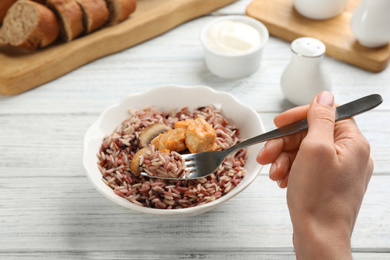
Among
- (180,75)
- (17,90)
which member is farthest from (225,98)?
(17,90)

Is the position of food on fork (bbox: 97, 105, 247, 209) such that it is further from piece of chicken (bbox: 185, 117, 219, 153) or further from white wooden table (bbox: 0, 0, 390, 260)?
white wooden table (bbox: 0, 0, 390, 260)

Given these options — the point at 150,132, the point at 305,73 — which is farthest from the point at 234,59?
the point at 150,132

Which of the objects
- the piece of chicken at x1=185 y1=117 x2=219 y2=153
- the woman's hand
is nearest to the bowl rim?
the piece of chicken at x1=185 y1=117 x2=219 y2=153

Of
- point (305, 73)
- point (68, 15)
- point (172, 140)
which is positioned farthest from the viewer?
point (68, 15)

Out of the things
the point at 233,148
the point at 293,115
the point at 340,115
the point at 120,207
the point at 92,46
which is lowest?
the point at 120,207

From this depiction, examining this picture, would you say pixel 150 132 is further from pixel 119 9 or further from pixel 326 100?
pixel 119 9
